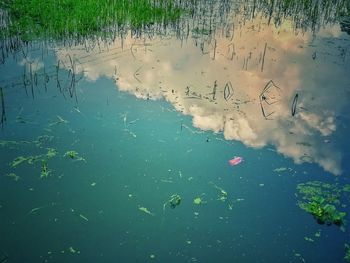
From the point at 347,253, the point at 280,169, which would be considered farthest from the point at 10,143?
the point at 347,253

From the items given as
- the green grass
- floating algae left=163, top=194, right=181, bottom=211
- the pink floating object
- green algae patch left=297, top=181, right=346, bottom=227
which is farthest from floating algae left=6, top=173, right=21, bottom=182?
the green grass

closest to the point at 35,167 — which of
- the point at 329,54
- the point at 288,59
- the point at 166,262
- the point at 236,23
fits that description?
the point at 166,262

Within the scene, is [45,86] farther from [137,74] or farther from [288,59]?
[288,59]

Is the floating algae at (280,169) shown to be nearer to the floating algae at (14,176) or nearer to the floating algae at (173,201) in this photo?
the floating algae at (173,201)

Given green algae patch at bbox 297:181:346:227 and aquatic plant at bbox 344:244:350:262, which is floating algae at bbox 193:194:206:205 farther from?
aquatic plant at bbox 344:244:350:262

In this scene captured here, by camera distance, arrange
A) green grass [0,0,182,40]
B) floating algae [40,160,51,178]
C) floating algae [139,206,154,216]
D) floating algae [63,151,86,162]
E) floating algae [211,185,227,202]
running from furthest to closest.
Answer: green grass [0,0,182,40] → floating algae [63,151,86,162] → floating algae [40,160,51,178] → floating algae [211,185,227,202] → floating algae [139,206,154,216]

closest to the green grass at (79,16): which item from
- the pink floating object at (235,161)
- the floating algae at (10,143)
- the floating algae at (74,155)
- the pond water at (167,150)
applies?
the pond water at (167,150)

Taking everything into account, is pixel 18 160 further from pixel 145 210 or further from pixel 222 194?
pixel 222 194
